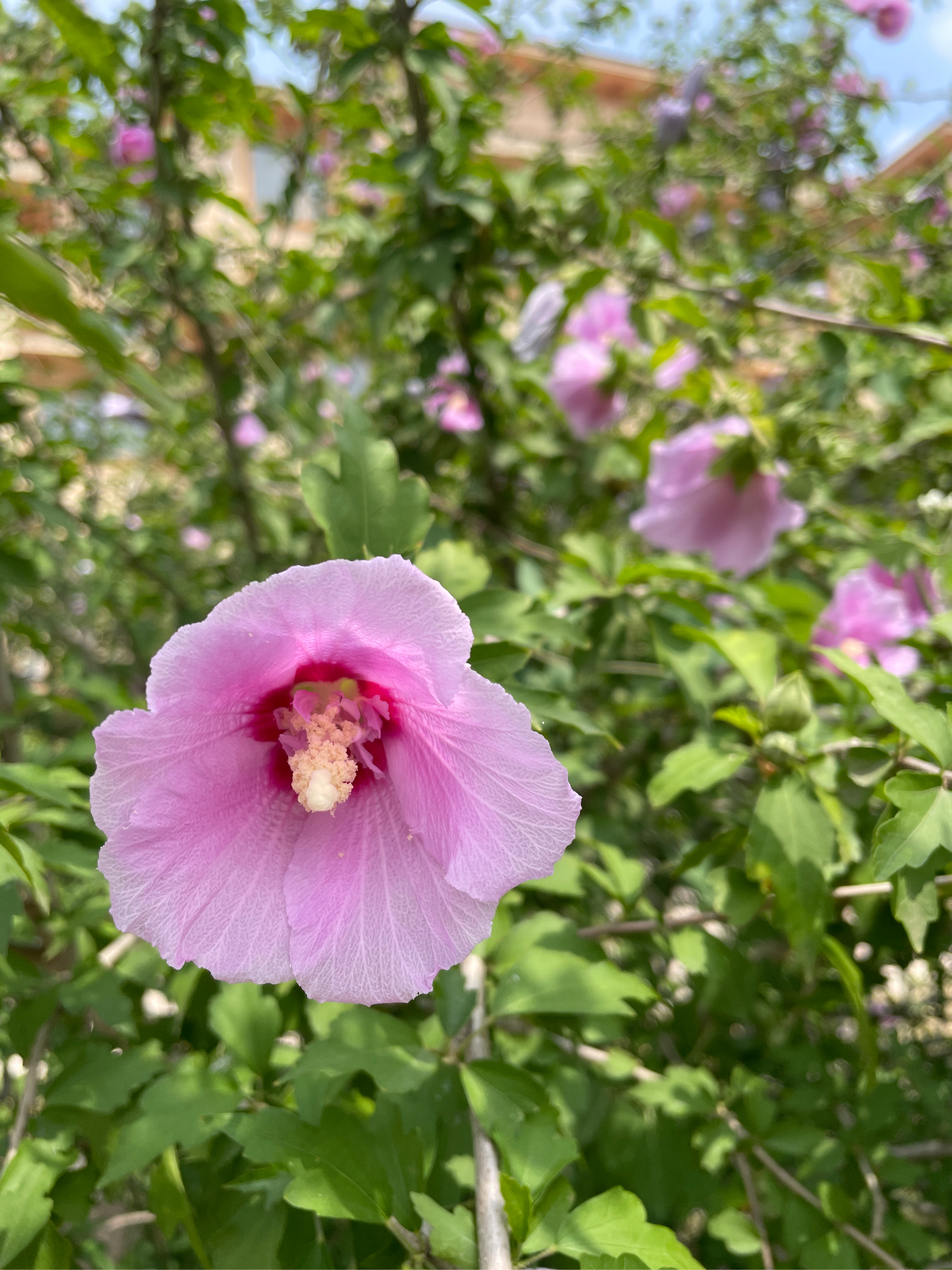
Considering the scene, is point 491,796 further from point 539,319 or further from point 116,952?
point 539,319

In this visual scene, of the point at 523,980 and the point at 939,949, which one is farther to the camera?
the point at 939,949

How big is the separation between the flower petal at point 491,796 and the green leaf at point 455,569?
0.21 m

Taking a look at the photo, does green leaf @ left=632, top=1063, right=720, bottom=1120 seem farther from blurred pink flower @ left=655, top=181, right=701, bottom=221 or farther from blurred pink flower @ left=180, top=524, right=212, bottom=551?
blurred pink flower @ left=655, top=181, right=701, bottom=221

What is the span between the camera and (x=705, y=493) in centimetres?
167

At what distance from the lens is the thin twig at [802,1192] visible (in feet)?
3.05

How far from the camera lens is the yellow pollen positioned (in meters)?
0.71

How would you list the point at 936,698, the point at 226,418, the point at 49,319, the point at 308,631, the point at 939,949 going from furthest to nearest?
the point at 226,418 < the point at 939,949 < the point at 936,698 < the point at 308,631 < the point at 49,319

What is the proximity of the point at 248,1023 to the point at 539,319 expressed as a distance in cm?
172

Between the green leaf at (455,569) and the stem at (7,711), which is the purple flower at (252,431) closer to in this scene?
the stem at (7,711)

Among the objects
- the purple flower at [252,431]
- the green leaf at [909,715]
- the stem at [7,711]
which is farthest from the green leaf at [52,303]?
the purple flower at [252,431]

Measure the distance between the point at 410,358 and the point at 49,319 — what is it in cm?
239

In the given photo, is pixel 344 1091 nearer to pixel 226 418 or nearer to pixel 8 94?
pixel 226 418

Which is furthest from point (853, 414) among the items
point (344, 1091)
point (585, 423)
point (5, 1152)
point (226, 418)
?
point (5, 1152)

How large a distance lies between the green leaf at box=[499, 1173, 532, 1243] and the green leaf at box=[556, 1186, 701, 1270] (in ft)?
0.13
